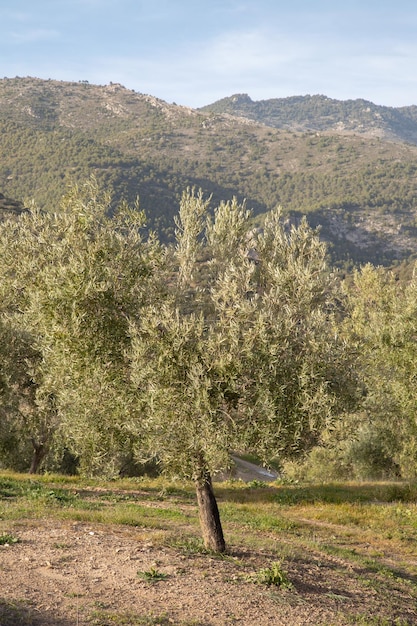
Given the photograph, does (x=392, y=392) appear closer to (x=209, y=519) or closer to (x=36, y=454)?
(x=209, y=519)

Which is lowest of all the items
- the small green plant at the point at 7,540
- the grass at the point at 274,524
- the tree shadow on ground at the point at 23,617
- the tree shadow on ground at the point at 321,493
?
the tree shadow on ground at the point at 321,493

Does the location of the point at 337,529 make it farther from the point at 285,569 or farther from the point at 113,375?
the point at 113,375

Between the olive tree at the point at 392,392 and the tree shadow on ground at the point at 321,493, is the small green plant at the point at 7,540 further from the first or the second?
Result: the olive tree at the point at 392,392

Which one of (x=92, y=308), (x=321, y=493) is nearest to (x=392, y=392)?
(x=321, y=493)

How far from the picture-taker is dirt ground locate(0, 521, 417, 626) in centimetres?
1180

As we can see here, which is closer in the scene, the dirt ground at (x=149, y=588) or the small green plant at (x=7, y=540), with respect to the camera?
the dirt ground at (x=149, y=588)

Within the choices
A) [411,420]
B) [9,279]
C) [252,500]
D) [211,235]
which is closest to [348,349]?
[211,235]

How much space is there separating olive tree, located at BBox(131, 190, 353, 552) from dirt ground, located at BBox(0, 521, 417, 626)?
8.37 ft

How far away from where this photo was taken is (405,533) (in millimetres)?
23578

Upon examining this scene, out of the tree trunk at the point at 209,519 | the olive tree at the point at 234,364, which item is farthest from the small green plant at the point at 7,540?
the tree trunk at the point at 209,519

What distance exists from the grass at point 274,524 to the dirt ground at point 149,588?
11cm

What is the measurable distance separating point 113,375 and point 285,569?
300 inches

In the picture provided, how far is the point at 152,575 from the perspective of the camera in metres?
14.0

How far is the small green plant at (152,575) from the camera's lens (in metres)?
13.9
